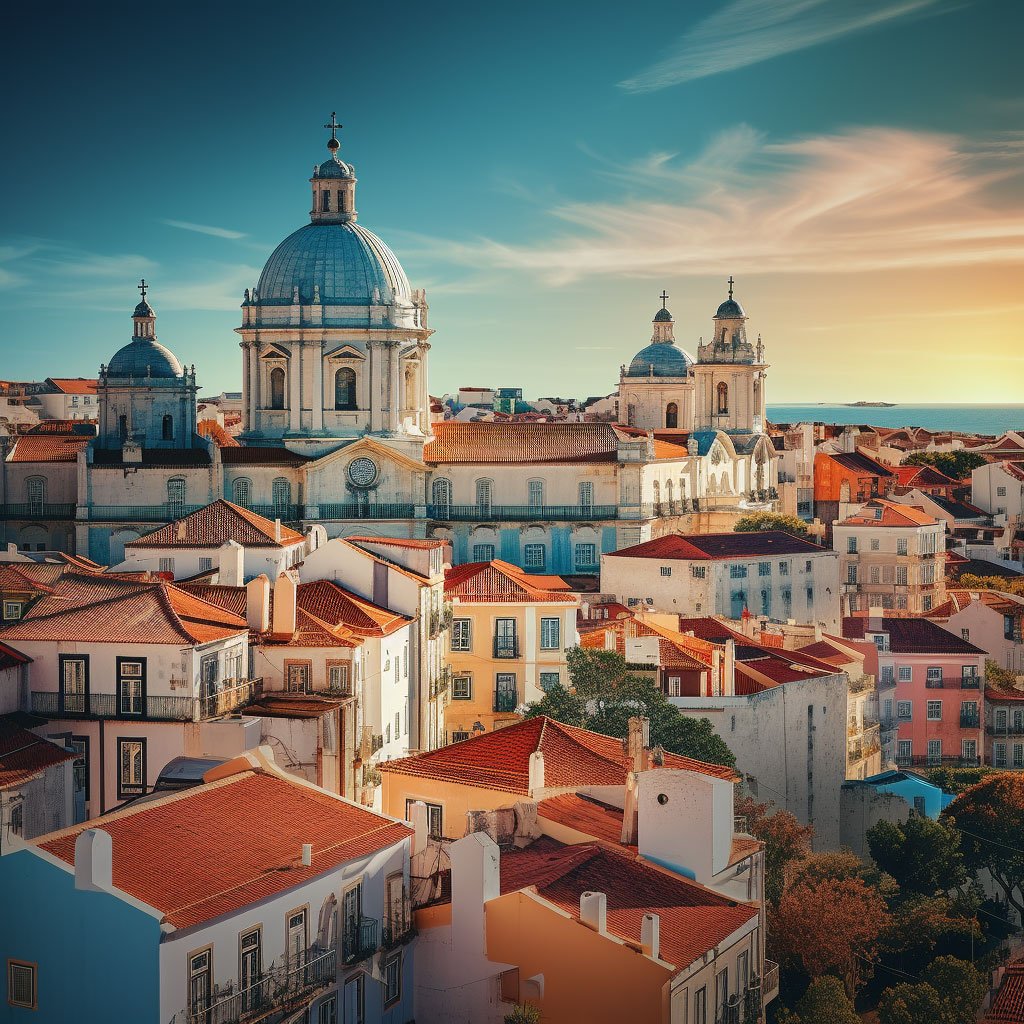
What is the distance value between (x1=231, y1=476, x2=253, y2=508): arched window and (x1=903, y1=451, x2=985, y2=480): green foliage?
178 feet

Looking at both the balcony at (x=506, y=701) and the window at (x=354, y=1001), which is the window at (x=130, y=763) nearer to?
the window at (x=354, y=1001)

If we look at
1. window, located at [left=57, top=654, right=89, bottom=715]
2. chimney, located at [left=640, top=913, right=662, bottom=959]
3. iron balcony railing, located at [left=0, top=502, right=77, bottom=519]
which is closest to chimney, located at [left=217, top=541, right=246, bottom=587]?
window, located at [left=57, top=654, right=89, bottom=715]

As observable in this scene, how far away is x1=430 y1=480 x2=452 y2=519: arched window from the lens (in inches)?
2881

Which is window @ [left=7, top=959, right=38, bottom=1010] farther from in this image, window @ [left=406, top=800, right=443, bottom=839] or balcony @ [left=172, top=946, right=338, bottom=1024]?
window @ [left=406, top=800, right=443, bottom=839]

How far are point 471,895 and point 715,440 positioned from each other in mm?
59849

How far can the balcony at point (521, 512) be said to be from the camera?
2867 inches

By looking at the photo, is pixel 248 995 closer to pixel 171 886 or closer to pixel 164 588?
pixel 171 886

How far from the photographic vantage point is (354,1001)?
2584cm

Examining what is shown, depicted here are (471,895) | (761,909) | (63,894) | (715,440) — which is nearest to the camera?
(63,894)

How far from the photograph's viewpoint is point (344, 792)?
112 feet

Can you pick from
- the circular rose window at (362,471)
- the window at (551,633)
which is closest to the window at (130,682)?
the window at (551,633)

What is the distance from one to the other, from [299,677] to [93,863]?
43.5 feet

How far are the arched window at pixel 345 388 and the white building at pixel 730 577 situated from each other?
13.3 m

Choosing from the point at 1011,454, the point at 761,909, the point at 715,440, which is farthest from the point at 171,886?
the point at 1011,454
